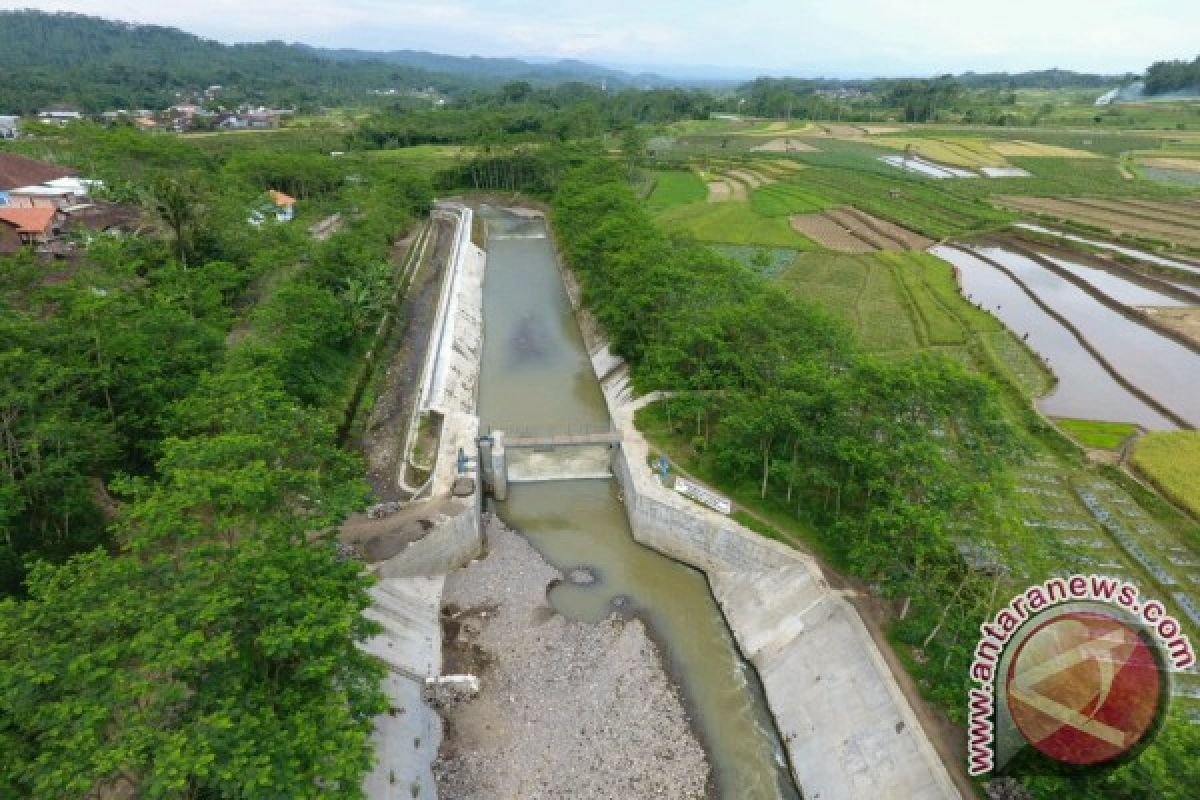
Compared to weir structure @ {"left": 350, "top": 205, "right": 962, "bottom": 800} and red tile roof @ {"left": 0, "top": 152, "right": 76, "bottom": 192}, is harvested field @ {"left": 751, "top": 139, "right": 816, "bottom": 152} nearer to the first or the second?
weir structure @ {"left": 350, "top": 205, "right": 962, "bottom": 800}

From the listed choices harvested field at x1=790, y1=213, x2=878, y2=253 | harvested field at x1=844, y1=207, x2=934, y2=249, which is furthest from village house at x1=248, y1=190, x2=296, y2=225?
harvested field at x1=844, y1=207, x2=934, y2=249

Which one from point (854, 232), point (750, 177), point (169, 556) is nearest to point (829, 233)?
point (854, 232)

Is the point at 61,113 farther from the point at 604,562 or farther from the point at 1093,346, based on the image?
the point at 1093,346

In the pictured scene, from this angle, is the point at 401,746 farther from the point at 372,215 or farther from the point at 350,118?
the point at 350,118

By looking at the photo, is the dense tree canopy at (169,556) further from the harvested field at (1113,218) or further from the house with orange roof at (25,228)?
the harvested field at (1113,218)

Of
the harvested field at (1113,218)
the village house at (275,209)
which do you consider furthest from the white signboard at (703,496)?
the harvested field at (1113,218)
